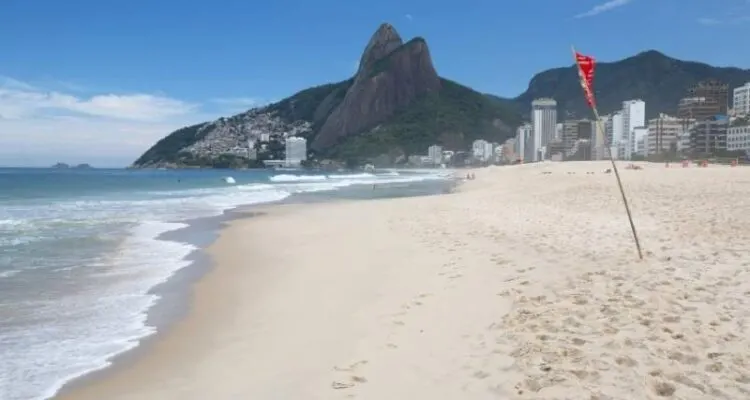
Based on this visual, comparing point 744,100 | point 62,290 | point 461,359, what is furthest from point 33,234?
point 744,100

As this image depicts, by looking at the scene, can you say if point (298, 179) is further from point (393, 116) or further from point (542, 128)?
point (393, 116)

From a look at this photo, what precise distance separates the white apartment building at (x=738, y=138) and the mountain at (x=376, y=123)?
8516 cm

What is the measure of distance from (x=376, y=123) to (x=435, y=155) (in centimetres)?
3075

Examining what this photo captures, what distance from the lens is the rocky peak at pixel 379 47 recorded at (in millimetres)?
191625

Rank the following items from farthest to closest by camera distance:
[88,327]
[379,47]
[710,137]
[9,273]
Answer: [379,47]
[710,137]
[9,273]
[88,327]

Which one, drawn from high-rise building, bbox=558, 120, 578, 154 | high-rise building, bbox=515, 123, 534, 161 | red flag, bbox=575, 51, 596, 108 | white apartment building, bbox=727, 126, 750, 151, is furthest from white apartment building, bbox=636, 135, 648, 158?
red flag, bbox=575, 51, 596, 108

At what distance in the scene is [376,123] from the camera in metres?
176

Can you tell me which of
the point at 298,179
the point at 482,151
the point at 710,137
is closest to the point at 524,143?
the point at 482,151

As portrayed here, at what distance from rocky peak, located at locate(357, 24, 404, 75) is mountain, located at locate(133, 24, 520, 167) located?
35 centimetres

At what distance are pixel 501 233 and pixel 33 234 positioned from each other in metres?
11.6

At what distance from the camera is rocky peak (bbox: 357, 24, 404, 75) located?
19162 cm

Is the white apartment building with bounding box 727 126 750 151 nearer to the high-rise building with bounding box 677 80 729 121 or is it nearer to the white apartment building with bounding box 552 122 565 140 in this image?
the high-rise building with bounding box 677 80 729 121

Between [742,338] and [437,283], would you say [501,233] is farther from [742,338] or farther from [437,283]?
[742,338]

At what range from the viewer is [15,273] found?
898cm
